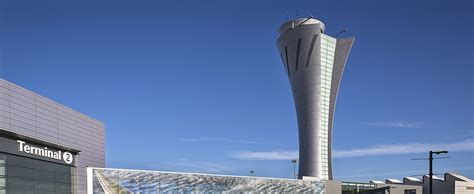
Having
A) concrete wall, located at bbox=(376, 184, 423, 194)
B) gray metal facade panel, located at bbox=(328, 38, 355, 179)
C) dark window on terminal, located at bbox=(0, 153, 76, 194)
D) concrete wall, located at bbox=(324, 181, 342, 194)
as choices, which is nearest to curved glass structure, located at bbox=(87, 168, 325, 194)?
dark window on terminal, located at bbox=(0, 153, 76, 194)

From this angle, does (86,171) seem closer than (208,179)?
Yes

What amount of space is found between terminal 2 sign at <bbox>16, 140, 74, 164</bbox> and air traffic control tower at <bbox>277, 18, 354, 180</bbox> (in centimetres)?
8494

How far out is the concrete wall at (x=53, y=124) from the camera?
3300 centimetres

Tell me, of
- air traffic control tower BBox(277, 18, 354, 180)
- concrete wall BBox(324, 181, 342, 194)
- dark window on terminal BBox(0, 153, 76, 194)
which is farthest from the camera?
air traffic control tower BBox(277, 18, 354, 180)

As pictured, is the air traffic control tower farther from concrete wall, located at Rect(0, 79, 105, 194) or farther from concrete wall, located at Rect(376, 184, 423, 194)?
concrete wall, located at Rect(0, 79, 105, 194)

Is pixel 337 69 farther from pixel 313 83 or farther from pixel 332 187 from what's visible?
pixel 332 187

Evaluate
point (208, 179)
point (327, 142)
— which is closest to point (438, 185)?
point (327, 142)

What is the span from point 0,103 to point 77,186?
13.5 m

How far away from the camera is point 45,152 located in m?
37.5

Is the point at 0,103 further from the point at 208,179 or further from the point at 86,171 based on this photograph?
the point at 208,179

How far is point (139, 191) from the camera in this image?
5266 centimetres

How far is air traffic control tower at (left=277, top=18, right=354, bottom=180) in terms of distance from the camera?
11988 cm

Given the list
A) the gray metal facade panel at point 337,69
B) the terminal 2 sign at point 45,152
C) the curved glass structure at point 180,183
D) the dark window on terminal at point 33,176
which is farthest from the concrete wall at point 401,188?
the dark window on terminal at point 33,176

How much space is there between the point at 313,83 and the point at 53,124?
88426mm
